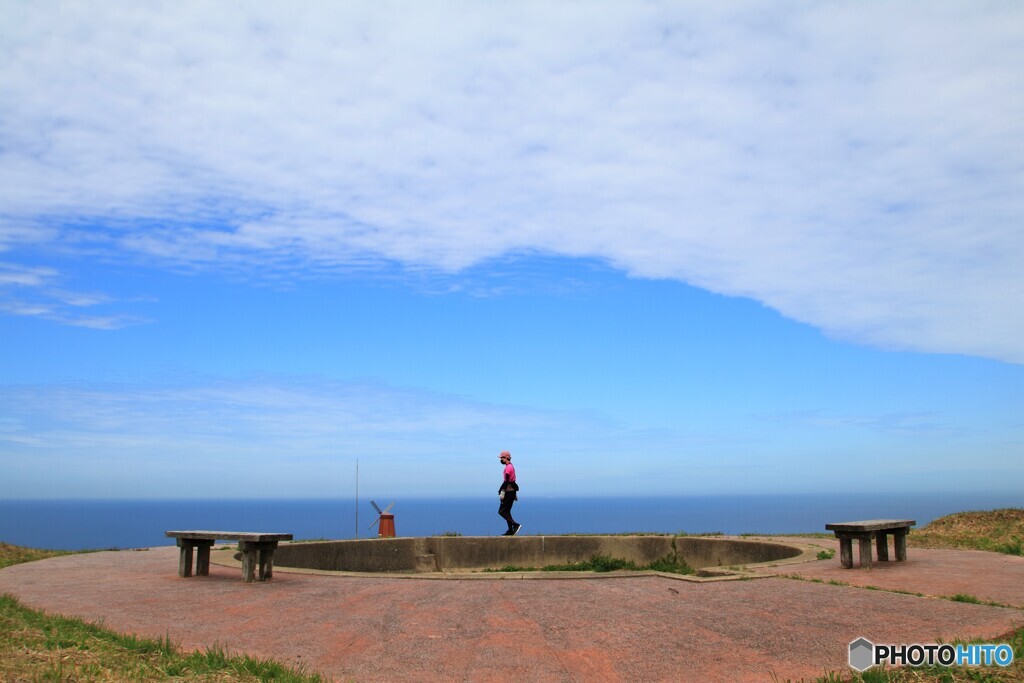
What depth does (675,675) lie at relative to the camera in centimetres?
600

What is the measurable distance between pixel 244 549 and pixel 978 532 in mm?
13652

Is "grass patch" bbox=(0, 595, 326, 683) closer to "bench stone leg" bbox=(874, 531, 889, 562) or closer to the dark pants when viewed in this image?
"bench stone leg" bbox=(874, 531, 889, 562)

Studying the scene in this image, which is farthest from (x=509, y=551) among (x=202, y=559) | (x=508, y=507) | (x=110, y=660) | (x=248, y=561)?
(x=110, y=660)

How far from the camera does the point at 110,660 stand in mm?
6055

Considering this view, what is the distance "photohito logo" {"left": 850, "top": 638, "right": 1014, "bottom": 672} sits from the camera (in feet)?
19.9

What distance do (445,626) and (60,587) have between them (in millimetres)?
5246

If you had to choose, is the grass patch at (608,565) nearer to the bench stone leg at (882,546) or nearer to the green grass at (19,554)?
the bench stone leg at (882,546)

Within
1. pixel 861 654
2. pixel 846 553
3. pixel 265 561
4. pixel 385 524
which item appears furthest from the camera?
pixel 385 524

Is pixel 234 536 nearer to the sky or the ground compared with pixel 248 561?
nearer to the sky

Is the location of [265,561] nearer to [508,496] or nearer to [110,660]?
[110,660]

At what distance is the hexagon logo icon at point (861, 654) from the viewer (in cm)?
612

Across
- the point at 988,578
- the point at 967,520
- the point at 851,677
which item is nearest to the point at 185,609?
the point at 851,677

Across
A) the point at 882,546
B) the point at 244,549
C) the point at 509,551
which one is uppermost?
the point at 244,549

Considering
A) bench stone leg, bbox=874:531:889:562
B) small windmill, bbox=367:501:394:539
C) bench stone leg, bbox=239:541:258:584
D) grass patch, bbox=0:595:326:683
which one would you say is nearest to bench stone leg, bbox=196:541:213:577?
bench stone leg, bbox=239:541:258:584
